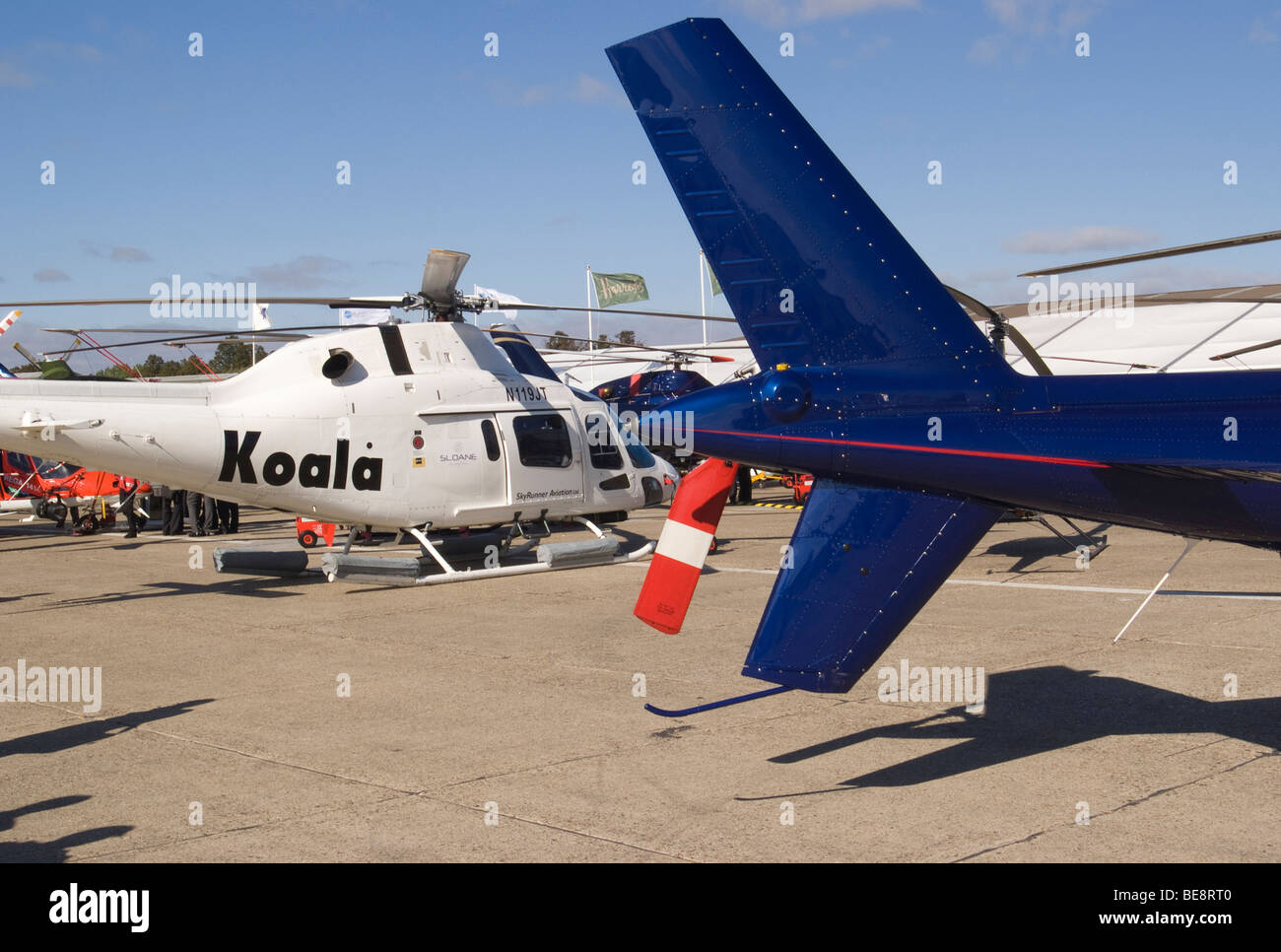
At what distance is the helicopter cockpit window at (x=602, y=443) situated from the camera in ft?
55.8

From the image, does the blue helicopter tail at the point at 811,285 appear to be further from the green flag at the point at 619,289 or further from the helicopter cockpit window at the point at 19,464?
the green flag at the point at 619,289

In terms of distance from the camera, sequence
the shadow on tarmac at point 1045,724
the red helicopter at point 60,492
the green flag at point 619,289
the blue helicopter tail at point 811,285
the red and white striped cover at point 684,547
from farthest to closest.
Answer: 1. the green flag at point 619,289
2. the red helicopter at point 60,492
3. the shadow on tarmac at point 1045,724
4. the red and white striped cover at point 684,547
5. the blue helicopter tail at point 811,285

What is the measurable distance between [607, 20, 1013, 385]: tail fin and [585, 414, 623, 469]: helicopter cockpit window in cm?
1084

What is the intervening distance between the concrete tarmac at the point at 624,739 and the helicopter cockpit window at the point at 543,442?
10.2ft

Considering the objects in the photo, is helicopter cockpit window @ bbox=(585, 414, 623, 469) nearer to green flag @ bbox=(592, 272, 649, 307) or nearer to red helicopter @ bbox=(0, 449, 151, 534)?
red helicopter @ bbox=(0, 449, 151, 534)

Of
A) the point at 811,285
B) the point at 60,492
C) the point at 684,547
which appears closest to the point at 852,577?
the point at 684,547

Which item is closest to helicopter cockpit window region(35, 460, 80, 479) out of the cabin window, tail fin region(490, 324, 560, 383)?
tail fin region(490, 324, 560, 383)

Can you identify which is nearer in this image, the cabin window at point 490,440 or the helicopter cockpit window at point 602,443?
the cabin window at point 490,440

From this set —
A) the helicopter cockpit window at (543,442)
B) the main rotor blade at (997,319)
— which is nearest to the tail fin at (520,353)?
the helicopter cockpit window at (543,442)

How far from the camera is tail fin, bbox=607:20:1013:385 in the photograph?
6043mm

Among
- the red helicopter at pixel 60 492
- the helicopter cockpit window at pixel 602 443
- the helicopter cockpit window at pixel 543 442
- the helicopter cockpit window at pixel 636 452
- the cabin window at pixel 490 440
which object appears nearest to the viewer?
the cabin window at pixel 490 440

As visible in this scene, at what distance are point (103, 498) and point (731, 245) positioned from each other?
23.3 meters
